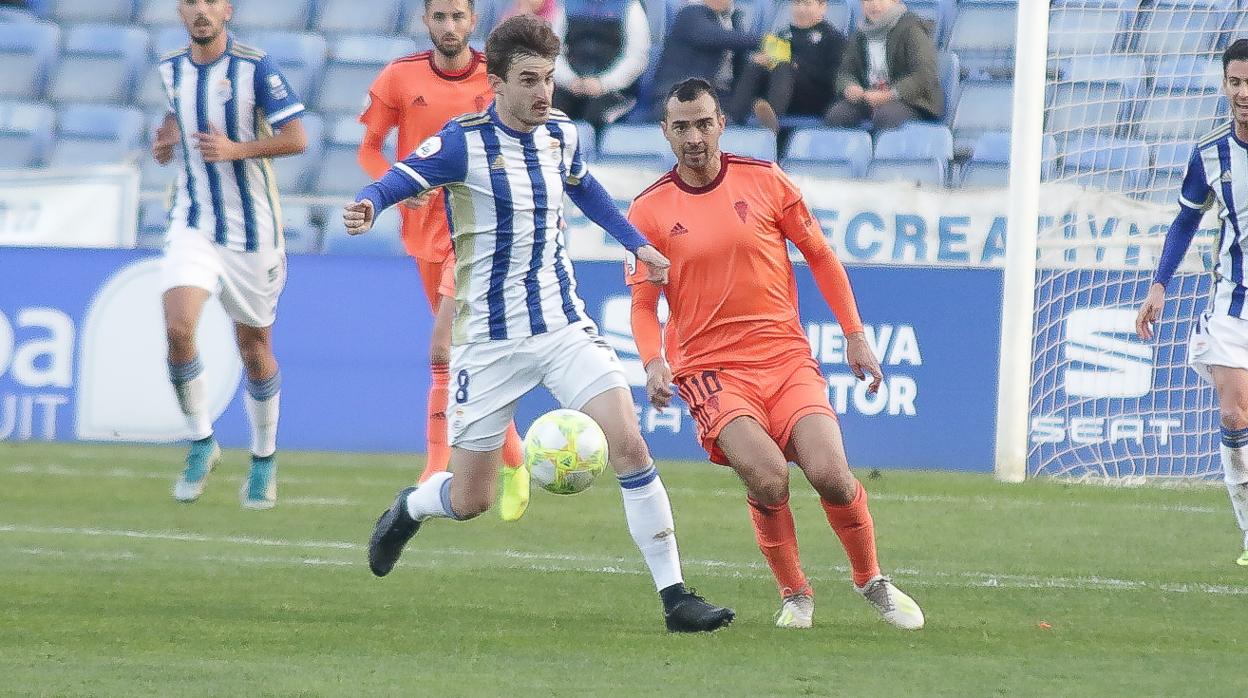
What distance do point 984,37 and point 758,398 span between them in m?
8.82

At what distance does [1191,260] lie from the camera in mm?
10898

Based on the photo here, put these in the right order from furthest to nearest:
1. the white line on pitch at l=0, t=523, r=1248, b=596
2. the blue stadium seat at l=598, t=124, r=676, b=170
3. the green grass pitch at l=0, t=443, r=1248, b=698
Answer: the blue stadium seat at l=598, t=124, r=676, b=170 < the white line on pitch at l=0, t=523, r=1248, b=596 < the green grass pitch at l=0, t=443, r=1248, b=698

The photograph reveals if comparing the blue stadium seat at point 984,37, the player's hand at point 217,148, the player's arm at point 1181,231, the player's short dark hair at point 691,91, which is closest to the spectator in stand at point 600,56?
the blue stadium seat at point 984,37

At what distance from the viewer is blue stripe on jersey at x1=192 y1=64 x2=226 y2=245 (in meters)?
7.97

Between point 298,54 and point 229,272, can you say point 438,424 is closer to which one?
point 229,272

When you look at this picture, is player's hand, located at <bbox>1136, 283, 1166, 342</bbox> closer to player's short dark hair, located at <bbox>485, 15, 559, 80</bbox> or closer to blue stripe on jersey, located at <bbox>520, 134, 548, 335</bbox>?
blue stripe on jersey, located at <bbox>520, 134, 548, 335</bbox>

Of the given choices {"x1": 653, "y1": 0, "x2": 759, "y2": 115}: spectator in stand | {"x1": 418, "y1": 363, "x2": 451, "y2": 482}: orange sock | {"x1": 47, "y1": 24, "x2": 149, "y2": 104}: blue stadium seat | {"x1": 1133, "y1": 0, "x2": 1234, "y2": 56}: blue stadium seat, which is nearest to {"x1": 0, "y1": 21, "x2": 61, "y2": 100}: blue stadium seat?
{"x1": 47, "y1": 24, "x2": 149, "y2": 104}: blue stadium seat

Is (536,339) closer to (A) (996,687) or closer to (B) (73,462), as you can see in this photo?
(A) (996,687)

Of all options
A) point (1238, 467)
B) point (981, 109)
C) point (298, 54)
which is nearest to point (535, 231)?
point (1238, 467)

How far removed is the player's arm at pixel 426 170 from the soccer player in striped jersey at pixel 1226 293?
2.99 metres

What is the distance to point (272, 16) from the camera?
51.4 ft

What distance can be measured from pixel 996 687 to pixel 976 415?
632 cm

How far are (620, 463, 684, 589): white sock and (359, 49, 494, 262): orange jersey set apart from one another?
9.63ft

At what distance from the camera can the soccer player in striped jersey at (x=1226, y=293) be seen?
24.1 feet
